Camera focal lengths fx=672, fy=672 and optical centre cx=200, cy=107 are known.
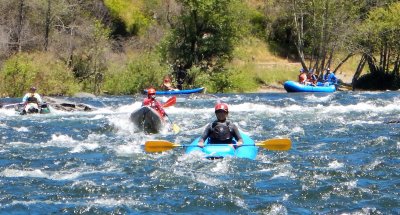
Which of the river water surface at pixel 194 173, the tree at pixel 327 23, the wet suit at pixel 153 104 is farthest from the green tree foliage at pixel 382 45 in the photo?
the wet suit at pixel 153 104

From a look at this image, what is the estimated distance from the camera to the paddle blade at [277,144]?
11.8 meters

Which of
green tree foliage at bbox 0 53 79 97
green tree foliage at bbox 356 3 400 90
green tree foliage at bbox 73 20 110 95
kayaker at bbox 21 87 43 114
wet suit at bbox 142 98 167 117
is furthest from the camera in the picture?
green tree foliage at bbox 356 3 400 90

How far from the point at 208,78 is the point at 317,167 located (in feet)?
85.7

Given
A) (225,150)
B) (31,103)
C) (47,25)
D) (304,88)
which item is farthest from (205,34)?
(225,150)

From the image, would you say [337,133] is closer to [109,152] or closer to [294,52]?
[109,152]

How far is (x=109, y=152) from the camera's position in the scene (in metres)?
12.6

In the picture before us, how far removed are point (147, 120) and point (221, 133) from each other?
412 centimetres

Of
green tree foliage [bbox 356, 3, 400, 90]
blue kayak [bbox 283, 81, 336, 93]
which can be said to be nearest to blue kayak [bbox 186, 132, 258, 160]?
blue kayak [bbox 283, 81, 336, 93]

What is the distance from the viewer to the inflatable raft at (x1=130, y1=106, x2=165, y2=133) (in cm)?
1561

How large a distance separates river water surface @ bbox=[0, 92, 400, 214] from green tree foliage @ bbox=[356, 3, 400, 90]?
2384cm

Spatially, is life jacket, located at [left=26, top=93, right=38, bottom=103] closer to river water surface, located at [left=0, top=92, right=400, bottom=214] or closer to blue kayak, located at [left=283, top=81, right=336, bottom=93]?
river water surface, located at [left=0, top=92, right=400, bottom=214]

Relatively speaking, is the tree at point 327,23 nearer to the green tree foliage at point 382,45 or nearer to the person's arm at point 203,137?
the green tree foliage at point 382,45

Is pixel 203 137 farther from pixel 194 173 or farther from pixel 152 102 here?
pixel 152 102

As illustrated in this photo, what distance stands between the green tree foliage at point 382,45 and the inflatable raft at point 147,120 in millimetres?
26246
